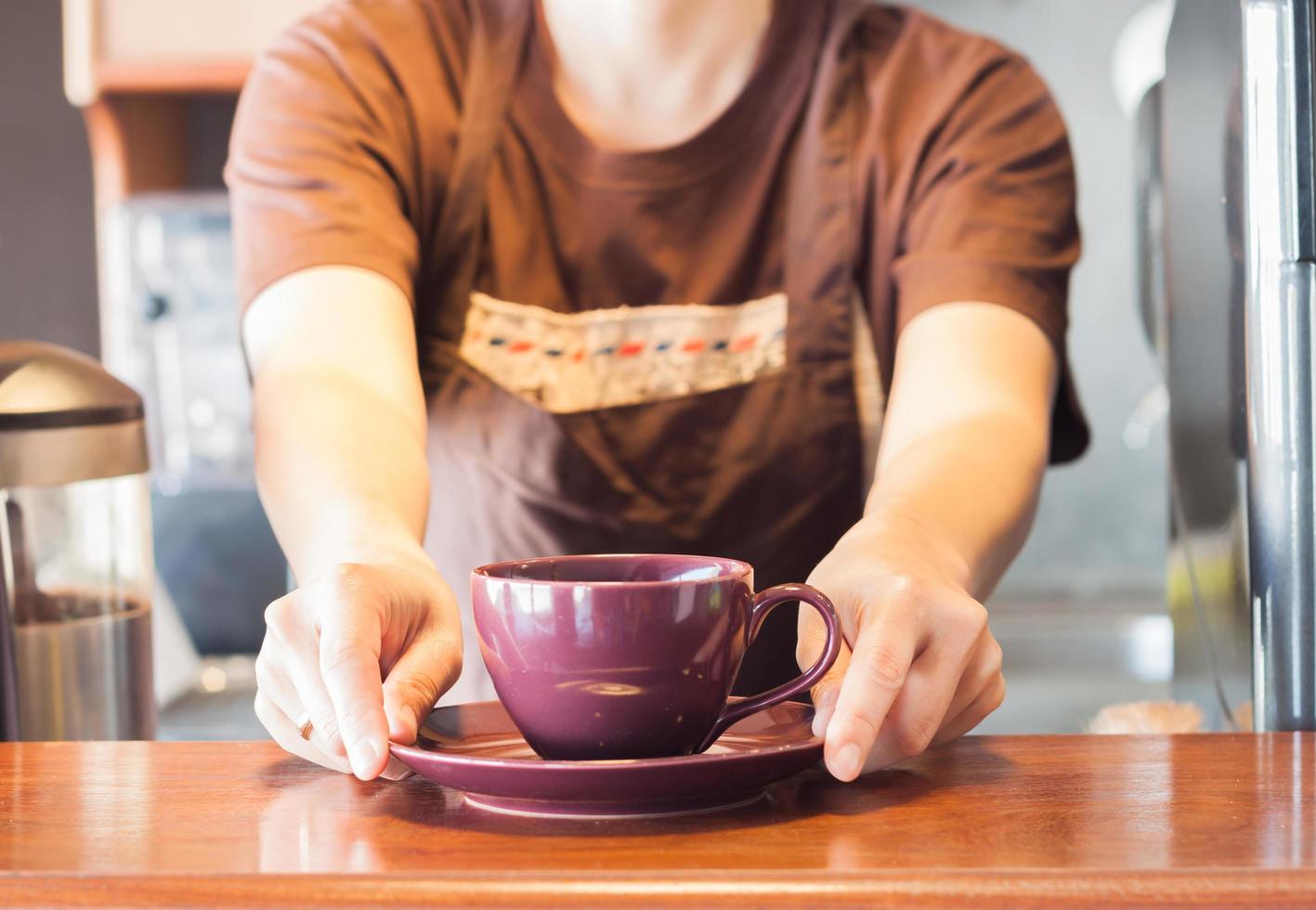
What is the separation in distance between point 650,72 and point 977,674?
0.76 meters

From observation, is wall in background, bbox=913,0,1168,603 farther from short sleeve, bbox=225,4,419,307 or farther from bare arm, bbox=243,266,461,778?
bare arm, bbox=243,266,461,778

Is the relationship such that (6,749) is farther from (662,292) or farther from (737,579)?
(662,292)

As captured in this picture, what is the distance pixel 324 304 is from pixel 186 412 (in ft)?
5.24

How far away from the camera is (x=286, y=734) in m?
0.60

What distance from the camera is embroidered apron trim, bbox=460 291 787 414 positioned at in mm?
1188

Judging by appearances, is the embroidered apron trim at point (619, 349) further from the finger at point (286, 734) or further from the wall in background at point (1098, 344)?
the wall in background at point (1098, 344)

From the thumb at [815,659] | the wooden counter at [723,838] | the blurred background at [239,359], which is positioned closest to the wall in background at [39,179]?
the blurred background at [239,359]

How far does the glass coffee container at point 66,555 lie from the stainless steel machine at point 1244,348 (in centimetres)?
69

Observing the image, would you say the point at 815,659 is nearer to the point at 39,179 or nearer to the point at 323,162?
the point at 323,162

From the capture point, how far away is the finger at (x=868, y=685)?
1.65ft

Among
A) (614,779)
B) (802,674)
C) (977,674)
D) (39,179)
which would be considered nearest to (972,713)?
(977,674)

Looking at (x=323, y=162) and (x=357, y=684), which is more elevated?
(x=323, y=162)

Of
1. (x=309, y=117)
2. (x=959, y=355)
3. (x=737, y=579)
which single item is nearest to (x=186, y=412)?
(x=309, y=117)

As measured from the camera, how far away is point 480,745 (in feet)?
1.86
